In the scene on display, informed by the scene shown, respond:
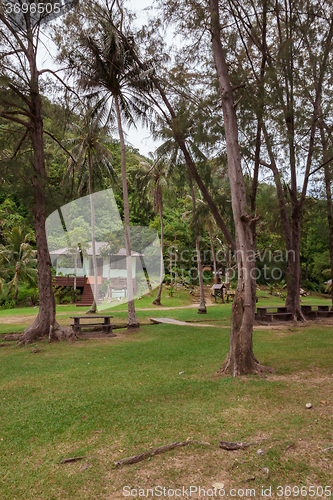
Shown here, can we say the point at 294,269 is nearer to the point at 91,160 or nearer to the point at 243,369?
the point at 243,369

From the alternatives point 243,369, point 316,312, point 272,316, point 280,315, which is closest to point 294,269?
point 280,315

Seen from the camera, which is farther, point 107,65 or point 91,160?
point 91,160

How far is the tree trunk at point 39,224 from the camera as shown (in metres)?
9.77

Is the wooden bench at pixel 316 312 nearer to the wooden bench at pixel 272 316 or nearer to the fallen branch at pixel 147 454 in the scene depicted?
the wooden bench at pixel 272 316

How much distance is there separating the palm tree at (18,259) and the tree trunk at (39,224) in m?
15.7

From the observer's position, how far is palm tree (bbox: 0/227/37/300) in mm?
24656

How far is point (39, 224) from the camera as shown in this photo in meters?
10.1

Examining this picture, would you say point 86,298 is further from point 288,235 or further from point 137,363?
point 137,363

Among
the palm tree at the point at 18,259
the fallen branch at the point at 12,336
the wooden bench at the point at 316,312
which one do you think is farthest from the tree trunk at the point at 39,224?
the palm tree at the point at 18,259

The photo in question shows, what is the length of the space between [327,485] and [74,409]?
2980 mm

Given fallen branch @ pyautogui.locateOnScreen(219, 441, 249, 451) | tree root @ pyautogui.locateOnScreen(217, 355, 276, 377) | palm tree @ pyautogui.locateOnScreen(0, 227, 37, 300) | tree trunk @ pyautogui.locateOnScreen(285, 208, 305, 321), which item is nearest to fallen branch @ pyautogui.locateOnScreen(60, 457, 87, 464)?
fallen branch @ pyautogui.locateOnScreen(219, 441, 249, 451)

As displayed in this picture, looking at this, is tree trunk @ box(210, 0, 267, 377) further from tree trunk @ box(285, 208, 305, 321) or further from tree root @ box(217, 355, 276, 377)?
tree trunk @ box(285, 208, 305, 321)

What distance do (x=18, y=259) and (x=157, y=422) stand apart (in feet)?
81.2

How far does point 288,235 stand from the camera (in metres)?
13.4
